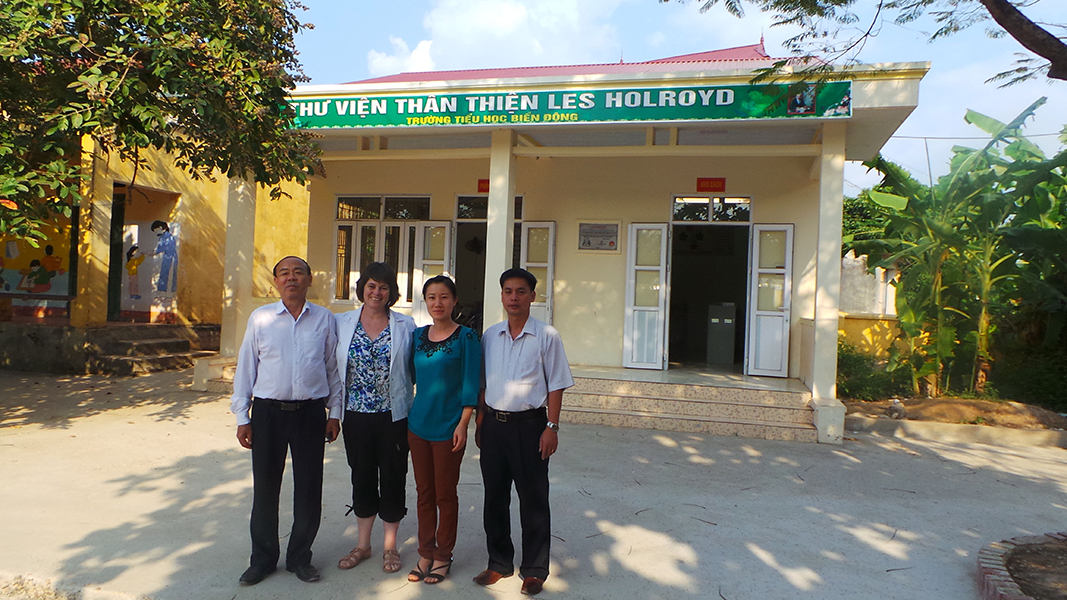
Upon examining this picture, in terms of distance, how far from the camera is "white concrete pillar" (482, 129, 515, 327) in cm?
848

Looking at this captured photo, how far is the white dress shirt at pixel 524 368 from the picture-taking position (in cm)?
345

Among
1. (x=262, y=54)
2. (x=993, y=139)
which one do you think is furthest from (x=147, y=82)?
(x=993, y=139)

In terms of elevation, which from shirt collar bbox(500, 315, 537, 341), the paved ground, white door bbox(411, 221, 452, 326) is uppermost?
white door bbox(411, 221, 452, 326)

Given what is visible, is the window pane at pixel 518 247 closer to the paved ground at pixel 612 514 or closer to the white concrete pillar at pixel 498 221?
the white concrete pillar at pixel 498 221

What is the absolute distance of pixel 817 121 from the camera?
7.53 metres

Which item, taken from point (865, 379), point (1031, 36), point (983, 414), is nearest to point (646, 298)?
point (865, 379)

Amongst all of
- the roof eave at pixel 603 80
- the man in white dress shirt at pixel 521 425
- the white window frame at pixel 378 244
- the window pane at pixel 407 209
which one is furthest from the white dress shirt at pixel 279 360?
the window pane at pixel 407 209

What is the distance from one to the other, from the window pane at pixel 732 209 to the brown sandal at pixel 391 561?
7.50 metres

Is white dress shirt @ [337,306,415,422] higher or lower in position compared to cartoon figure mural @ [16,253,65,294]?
lower

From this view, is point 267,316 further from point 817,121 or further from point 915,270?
point 915,270

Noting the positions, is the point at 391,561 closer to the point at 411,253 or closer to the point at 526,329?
the point at 526,329

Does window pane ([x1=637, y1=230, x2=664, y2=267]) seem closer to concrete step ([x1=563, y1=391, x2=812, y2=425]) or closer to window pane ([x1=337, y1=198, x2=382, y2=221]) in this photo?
concrete step ([x1=563, y1=391, x2=812, y2=425])

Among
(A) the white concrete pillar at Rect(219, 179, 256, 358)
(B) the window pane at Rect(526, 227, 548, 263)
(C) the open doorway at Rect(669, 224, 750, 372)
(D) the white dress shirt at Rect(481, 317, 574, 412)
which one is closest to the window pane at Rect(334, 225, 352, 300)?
(A) the white concrete pillar at Rect(219, 179, 256, 358)

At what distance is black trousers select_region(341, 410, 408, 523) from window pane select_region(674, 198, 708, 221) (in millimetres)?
7297
